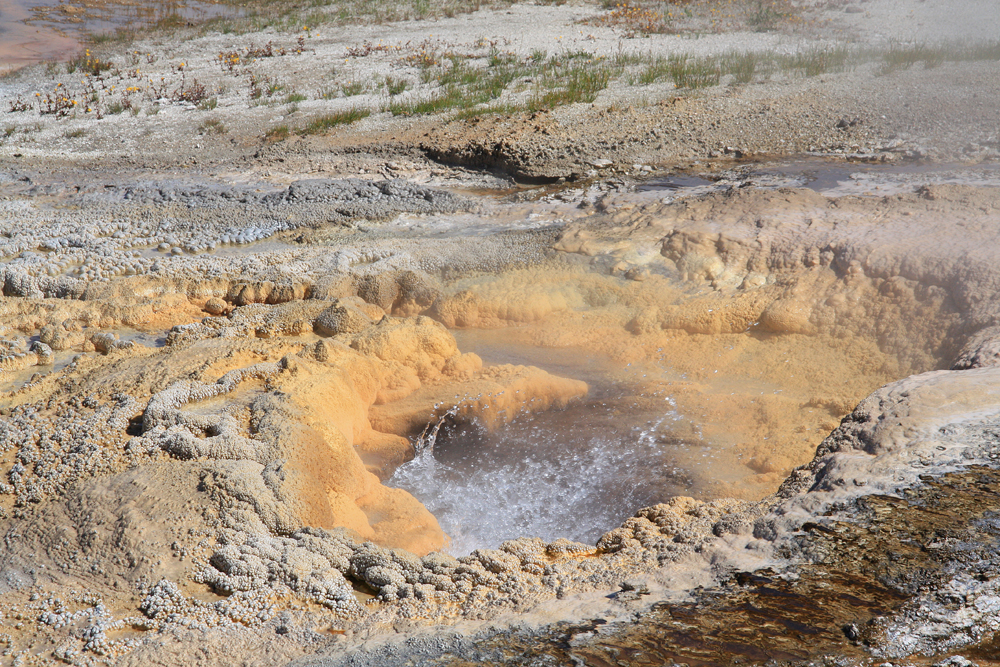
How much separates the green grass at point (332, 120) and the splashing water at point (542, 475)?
5801mm

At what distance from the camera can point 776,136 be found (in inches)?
319

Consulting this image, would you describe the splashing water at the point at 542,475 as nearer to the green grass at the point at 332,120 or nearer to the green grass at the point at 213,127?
the green grass at the point at 332,120

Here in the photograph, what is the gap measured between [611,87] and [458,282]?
5.24 meters

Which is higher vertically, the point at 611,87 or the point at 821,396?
the point at 611,87

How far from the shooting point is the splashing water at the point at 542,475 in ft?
11.9

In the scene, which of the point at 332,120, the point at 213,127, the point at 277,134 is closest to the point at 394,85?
the point at 332,120

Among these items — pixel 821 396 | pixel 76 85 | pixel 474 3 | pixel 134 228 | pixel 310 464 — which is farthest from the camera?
pixel 474 3

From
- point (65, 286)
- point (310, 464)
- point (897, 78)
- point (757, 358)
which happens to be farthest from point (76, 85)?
point (897, 78)

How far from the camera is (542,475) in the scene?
13.1 feet

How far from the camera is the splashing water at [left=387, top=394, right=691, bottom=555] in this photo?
3.64 meters

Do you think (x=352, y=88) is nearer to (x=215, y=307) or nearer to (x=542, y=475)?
(x=215, y=307)

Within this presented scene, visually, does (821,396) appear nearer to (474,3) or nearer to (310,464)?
(310,464)

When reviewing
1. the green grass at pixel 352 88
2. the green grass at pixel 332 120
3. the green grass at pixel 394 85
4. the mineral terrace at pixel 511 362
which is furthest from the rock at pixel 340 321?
the green grass at pixel 352 88

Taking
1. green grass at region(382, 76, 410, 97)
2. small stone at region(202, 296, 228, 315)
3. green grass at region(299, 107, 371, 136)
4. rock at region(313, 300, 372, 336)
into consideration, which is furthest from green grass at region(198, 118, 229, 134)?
rock at region(313, 300, 372, 336)
